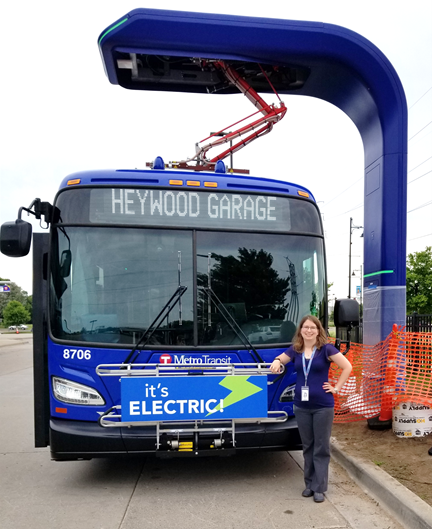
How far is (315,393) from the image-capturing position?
4.53 meters

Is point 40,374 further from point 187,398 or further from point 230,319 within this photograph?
point 230,319

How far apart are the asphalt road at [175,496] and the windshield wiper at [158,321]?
127 cm

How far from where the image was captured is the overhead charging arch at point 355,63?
710cm

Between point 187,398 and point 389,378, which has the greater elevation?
point 187,398

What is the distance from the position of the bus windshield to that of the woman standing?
43 cm

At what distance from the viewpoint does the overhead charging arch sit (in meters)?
7.10

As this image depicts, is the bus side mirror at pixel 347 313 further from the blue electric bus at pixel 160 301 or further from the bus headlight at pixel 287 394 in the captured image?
the bus headlight at pixel 287 394

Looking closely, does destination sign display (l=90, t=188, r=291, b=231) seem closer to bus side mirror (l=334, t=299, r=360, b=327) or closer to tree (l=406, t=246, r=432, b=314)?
bus side mirror (l=334, t=299, r=360, b=327)

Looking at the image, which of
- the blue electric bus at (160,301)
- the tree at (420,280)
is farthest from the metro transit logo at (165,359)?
the tree at (420,280)

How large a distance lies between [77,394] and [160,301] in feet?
3.64

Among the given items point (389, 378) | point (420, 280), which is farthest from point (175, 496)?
point (420, 280)

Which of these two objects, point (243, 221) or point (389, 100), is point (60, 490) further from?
point (389, 100)

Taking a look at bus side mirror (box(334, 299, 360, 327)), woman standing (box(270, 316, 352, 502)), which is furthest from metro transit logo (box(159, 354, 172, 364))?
bus side mirror (box(334, 299, 360, 327))

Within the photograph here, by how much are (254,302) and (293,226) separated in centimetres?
90
